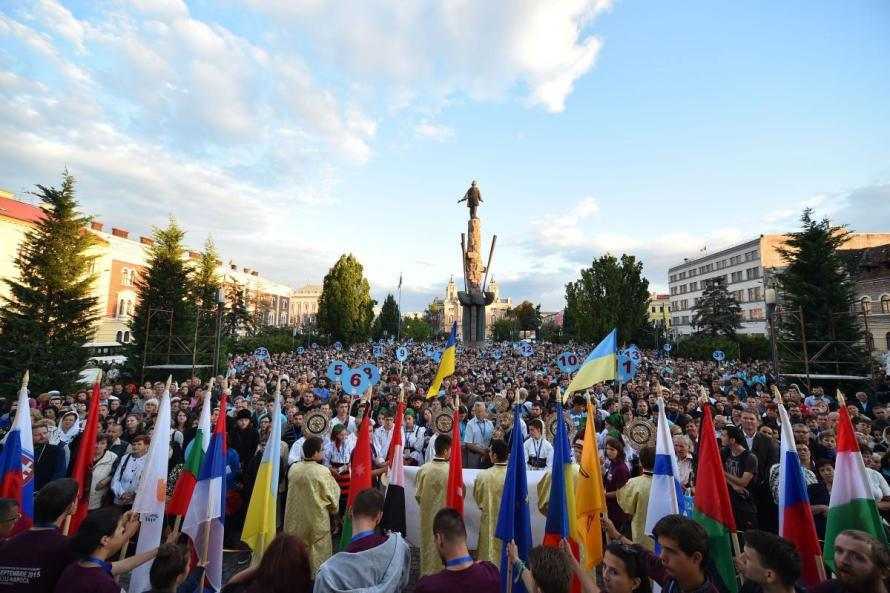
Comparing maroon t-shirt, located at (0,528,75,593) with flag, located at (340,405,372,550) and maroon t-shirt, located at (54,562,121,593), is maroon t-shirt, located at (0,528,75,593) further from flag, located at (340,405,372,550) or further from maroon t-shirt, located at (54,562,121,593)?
flag, located at (340,405,372,550)

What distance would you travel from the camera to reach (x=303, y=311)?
118 metres

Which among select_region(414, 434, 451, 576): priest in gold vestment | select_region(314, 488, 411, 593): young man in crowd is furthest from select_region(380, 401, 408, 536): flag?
select_region(314, 488, 411, 593): young man in crowd

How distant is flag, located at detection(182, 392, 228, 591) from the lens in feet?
14.8

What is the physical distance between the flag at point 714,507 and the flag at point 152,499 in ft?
17.6

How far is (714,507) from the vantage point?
4.12 meters

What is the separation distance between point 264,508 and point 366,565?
7.87 ft

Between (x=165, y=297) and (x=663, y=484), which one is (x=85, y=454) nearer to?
(x=663, y=484)

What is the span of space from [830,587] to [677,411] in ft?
26.0

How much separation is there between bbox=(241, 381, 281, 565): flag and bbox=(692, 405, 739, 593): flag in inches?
170

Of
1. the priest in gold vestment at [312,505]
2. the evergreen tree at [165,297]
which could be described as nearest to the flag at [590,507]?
the priest in gold vestment at [312,505]

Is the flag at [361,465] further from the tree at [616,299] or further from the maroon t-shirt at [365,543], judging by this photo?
the tree at [616,299]

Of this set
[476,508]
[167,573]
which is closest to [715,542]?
[476,508]

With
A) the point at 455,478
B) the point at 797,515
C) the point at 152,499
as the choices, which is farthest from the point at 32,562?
the point at 797,515

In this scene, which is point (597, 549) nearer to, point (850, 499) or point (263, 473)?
point (850, 499)
